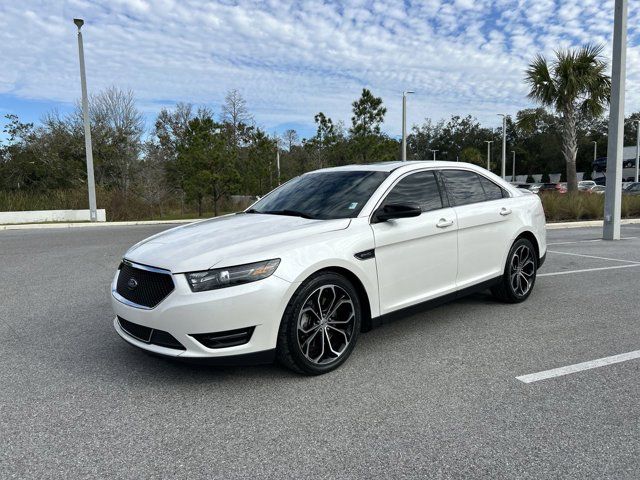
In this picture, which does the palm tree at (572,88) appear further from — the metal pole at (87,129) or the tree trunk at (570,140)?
the metal pole at (87,129)

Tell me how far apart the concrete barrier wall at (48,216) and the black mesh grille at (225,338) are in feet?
67.6

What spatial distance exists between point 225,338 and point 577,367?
8.94 feet

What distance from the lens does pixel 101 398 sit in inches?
134

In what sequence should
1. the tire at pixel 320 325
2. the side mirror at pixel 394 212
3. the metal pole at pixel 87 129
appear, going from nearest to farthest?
the tire at pixel 320 325, the side mirror at pixel 394 212, the metal pole at pixel 87 129

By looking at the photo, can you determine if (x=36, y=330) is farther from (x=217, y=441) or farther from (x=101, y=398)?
(x=217, y=441)

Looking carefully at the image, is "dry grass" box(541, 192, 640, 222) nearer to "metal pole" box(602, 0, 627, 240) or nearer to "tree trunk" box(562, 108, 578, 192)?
"tree trunk" box(562, 108, 578, 192)

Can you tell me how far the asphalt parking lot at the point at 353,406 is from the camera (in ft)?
8.64

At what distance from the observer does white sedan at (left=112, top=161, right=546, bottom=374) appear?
3.32m

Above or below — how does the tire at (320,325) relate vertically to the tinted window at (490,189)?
below

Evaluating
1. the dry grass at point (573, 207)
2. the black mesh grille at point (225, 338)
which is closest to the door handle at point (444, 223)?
the black mesh grille at point (225, 338)

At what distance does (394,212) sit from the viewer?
4055 millimetres

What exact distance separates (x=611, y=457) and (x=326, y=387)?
1.76 meters

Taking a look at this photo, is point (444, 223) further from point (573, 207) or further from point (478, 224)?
point (573, 207)

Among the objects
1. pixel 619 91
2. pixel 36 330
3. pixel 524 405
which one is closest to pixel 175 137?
pixel 619 91
